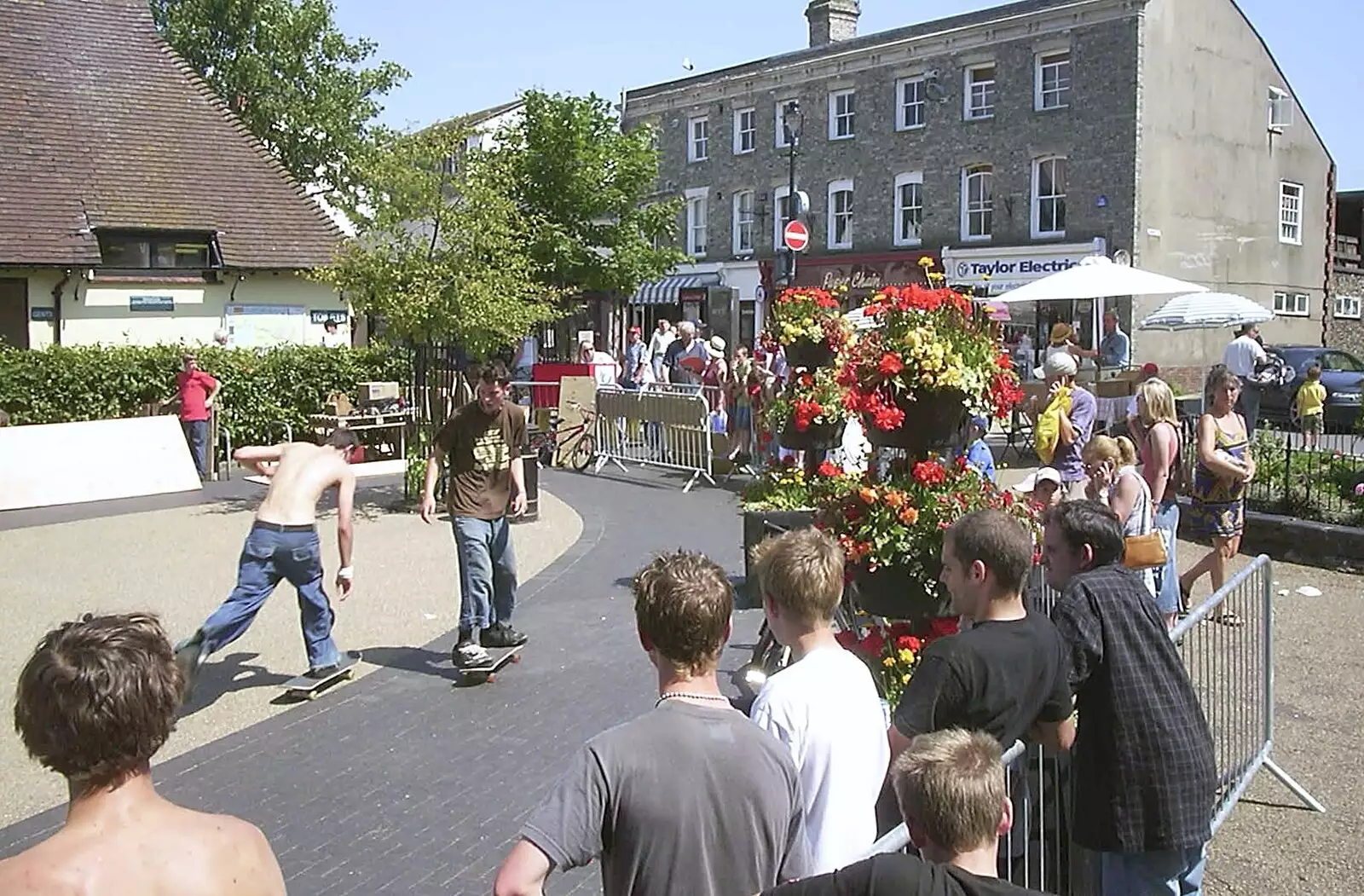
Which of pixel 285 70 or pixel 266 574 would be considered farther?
pixel 285 70

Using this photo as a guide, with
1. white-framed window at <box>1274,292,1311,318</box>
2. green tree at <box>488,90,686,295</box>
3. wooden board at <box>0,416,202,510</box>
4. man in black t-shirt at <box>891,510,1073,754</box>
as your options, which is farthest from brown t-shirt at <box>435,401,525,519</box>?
white-framed window at <box>1274,292,1311,318</box>

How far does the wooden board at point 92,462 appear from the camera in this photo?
48.8 feet

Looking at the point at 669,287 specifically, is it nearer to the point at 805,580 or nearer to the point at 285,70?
the point at 285,70

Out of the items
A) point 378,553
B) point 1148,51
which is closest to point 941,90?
point 1148,51

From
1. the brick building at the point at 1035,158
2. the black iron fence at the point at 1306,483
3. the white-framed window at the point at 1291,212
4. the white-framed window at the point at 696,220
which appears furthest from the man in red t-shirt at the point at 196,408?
Answer: the white-framed window at the point at 1291,212

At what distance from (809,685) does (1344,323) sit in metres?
38.1

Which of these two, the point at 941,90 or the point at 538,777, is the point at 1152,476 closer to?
the point at 538,777

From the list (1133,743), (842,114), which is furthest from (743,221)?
(1133,743)

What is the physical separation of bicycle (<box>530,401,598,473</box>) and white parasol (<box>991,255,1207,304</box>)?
6.00 meters

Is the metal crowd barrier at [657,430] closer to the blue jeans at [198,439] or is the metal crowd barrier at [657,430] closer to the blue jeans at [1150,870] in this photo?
the blue jeans at [198,439]

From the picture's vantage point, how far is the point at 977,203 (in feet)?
107

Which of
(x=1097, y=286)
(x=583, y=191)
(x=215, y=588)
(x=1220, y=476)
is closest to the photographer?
(x=1220, y=476)

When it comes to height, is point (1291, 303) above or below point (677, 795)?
above

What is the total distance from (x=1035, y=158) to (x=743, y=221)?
10.2 meters
